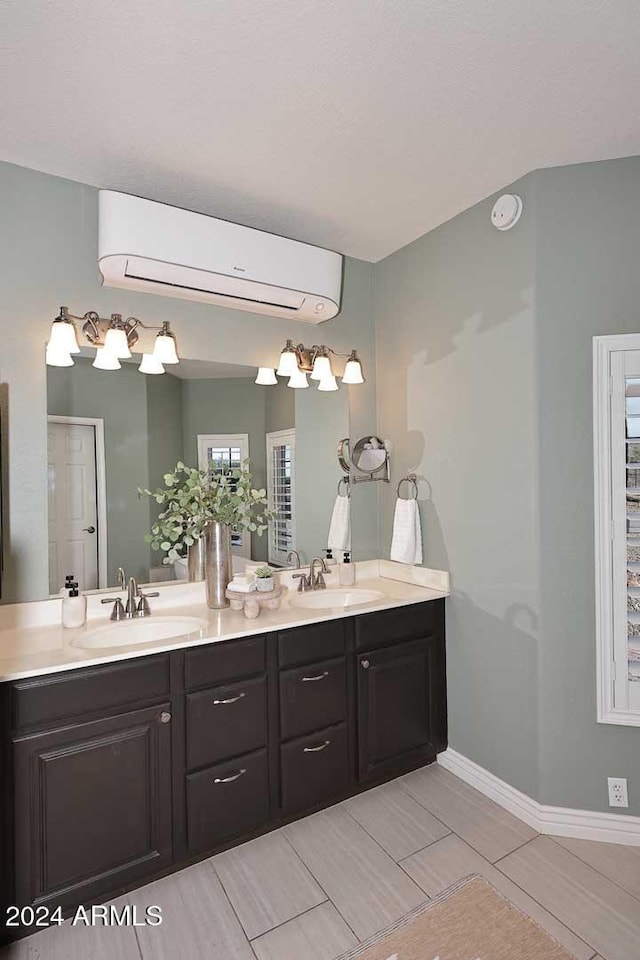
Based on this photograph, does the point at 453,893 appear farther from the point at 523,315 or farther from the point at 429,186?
the point at 429,186

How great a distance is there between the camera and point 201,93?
5.58 feet

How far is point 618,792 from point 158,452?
7.69ft

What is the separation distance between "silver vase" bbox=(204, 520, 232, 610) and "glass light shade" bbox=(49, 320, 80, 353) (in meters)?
0.95

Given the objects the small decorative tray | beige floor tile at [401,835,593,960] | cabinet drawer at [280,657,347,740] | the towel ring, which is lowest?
beige floor tile at [401,835,593,960]

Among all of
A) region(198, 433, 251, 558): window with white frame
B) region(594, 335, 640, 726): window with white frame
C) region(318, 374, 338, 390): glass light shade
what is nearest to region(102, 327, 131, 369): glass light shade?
region(198, 433, 251, 558): window with white frame

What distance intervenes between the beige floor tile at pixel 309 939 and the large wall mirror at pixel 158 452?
4.40 feet

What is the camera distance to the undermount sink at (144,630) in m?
2.06

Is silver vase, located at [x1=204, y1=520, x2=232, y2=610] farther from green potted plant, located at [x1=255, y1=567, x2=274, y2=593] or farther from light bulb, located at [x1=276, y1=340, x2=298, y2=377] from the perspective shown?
light bulb, located at [x1=276, y1=340, x2=298, y2=377]

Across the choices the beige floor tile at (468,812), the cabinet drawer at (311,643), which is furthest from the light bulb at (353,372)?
the beige floor tile at (468,812)

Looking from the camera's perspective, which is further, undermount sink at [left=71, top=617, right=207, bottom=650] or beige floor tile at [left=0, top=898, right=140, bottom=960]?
undermount sink at [left=71, top=617, right=207, bottom=650]

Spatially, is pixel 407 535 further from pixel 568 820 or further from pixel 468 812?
pixel 568 820

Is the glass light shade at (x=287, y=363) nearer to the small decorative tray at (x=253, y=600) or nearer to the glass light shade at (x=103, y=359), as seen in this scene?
the glass light shade at (x=103, y=359)

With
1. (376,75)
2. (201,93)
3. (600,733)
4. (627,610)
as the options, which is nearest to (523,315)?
(376,75)

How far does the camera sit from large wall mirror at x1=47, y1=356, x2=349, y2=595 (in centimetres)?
218
